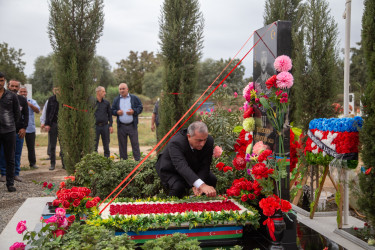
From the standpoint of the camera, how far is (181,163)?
4.69 m

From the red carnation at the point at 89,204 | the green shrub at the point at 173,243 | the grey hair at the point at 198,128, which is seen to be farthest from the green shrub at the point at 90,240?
the grey hair at the point at 198,128

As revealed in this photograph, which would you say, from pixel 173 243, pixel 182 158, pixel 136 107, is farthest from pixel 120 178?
pixel 136 107

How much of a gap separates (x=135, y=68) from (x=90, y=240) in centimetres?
5937

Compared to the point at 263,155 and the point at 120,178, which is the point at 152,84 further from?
the point at 263,155

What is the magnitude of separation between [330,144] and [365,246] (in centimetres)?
115

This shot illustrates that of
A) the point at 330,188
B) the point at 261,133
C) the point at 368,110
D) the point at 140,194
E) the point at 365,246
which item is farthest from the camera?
the point at 330,188

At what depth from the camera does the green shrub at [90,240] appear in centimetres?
263

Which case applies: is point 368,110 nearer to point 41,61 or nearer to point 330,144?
point 330,144

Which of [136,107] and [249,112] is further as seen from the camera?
[136,107]

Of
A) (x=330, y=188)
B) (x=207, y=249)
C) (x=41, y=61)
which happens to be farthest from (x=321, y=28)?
(x=41, y=61)

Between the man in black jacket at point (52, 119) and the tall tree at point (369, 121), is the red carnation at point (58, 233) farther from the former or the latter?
the man in black jacket at point (52, 119)

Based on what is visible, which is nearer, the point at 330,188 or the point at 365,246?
the point at 365,246

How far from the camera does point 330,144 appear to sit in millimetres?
4148

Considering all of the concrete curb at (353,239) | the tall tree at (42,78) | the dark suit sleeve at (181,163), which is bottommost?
the concrete curb at (353,239)
